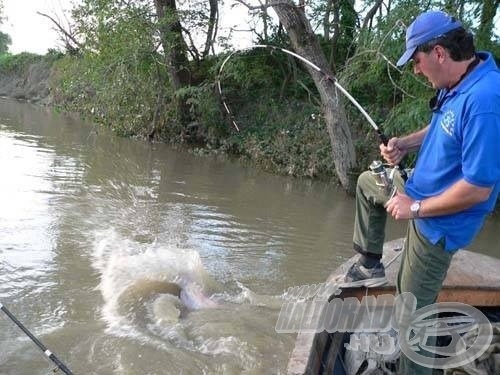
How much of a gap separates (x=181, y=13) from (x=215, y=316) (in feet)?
35.5

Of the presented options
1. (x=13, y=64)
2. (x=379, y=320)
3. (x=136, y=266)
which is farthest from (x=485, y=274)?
(x=13, y=64)

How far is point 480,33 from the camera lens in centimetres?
902

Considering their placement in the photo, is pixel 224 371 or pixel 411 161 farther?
pixel 411 161

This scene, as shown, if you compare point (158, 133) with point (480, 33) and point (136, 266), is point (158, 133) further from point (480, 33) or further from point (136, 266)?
point (136, 266)

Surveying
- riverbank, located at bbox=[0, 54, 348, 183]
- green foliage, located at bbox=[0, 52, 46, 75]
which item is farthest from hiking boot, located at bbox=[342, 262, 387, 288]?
green foliage, located at bbox=[0, 52, 46, 75]

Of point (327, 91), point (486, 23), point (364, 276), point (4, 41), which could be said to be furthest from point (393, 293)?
point (4, 41)

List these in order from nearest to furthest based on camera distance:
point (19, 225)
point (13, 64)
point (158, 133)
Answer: point (19, 225)
point (158, 133)
point (13, 64)

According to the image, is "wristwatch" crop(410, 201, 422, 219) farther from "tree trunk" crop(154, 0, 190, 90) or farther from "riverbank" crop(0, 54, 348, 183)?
"tree trunk" crop(154, 0, 190, 90)

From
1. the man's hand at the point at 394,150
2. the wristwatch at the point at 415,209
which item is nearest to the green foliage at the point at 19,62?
the man's hand at the point at 394,150

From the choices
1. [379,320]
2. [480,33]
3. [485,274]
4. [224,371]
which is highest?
[480,33]

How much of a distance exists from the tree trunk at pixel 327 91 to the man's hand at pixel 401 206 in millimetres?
7741

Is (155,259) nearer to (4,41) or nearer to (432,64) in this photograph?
(432,64)

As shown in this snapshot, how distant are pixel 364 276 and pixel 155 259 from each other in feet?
8.71

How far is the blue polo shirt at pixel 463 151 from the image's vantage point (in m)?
2.16
